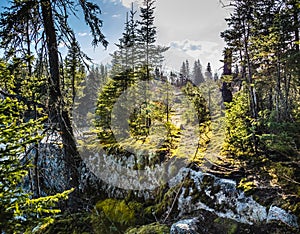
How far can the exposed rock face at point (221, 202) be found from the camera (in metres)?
4.95

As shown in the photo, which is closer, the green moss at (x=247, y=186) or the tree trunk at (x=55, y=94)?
the tree trunk at (x=55, y=94)

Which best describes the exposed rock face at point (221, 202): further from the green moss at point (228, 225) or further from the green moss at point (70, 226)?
the green moss at point (70, 226)

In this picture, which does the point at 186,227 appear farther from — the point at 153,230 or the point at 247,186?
the point at 247,186

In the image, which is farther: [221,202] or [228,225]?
[221,202]

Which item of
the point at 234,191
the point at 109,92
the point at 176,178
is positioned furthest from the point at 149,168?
the point at 109,92

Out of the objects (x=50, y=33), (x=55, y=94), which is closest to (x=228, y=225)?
(x=55, y=94)

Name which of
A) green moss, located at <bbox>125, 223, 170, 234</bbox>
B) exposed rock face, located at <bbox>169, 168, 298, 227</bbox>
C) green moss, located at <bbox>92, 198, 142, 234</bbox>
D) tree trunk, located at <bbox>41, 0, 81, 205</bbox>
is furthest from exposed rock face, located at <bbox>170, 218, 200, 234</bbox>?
tree trunk, located at <bbox>41, 0, 81, 205</bbox>

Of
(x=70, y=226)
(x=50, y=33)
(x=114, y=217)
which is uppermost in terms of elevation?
(x=50, y=33)

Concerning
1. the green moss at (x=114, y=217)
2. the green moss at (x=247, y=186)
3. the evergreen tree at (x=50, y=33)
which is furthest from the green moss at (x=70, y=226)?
the green moss at (x=247, y=186)

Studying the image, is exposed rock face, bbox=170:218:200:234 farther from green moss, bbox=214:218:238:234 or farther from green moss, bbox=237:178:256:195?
green moss, bbox=237:178:256:195

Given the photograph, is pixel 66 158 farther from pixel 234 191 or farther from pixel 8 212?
pixel 234 191

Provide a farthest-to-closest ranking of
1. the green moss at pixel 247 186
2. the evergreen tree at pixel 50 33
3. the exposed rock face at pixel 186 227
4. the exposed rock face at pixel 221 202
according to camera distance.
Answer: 1. the green moss at pixel 247 186
2. the exposed rock face at pixel 221 202
3. the exposed rock face at pixel 186 227
4. the evergreen tree at pixel 50 33

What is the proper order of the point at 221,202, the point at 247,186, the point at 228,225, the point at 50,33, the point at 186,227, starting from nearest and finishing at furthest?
the point at 50,33 → the point at 186,227 → the point at 228,225 → the point at 247,186 → the point at 221,202

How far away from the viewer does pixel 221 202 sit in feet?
19.1
